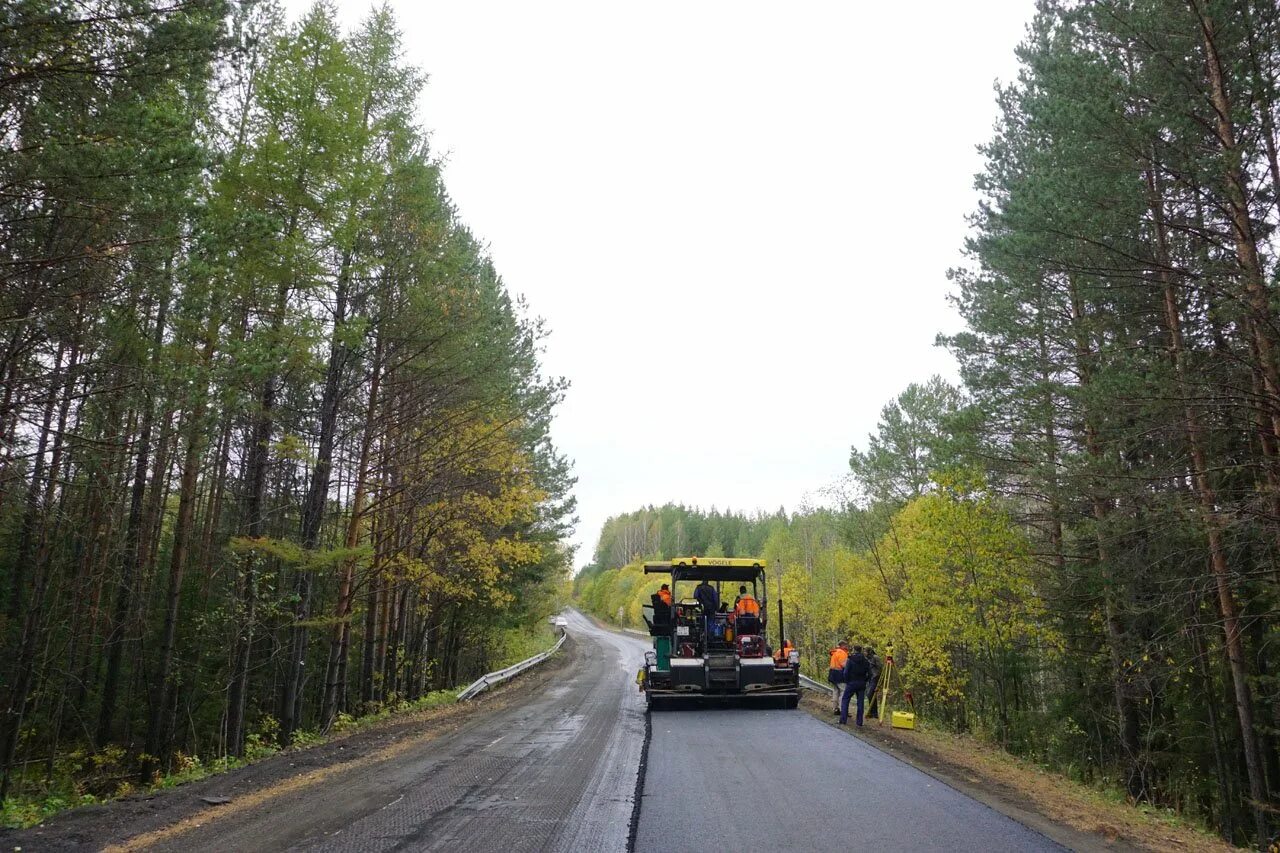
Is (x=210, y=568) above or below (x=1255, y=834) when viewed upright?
above

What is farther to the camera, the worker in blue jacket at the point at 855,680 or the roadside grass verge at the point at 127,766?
the worker in blue jacket at the point at 855,680

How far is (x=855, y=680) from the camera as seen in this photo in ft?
44.6

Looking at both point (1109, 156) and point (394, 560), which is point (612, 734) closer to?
point (394, 560)

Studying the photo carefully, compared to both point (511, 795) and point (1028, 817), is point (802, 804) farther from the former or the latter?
point (511, 795)

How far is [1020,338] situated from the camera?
48.1 feet

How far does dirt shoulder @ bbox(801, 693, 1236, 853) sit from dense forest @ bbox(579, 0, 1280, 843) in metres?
2.61

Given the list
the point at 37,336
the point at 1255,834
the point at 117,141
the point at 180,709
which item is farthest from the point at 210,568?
the point at 1255,834

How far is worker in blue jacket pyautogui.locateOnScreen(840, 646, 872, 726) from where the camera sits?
44.5 ft

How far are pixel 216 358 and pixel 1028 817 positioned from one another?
10980mm

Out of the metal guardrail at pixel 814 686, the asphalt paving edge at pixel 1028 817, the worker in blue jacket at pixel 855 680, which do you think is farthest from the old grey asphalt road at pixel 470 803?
the metal guardrail at pixel 814 686

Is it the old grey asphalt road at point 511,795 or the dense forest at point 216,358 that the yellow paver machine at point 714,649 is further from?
the dense forest at point 216,358

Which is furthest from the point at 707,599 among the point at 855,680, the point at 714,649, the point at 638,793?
the point at 638,793

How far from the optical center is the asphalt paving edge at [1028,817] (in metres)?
6.05

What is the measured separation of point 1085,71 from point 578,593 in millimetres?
140893
